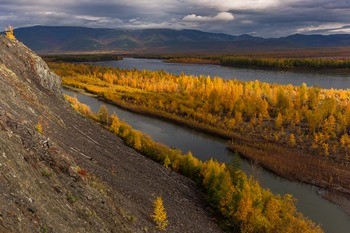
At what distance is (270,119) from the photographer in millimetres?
108875

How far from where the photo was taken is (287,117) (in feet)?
344

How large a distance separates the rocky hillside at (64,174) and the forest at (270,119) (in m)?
33.0

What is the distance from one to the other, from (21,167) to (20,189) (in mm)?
2768

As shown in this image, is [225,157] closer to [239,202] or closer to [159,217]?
[239,202]

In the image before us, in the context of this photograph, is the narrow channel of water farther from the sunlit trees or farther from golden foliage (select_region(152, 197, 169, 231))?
golden foliage (select_region(152, 197, 169, 231))

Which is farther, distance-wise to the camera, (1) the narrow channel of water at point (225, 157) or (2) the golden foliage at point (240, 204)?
(1) the narrow channel of water at point (225, 157)

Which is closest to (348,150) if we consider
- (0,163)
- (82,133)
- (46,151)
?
(82,133)

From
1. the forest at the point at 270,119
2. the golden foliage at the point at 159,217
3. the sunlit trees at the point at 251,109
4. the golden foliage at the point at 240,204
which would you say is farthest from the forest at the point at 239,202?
the sunlit trees at the point at 251,109

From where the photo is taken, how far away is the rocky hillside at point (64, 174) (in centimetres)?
2222

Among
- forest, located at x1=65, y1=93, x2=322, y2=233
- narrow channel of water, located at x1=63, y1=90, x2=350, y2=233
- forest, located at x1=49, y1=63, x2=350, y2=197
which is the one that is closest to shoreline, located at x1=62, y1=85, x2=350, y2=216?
forest, located at x1=49, y1=63, x2=350, y2=197

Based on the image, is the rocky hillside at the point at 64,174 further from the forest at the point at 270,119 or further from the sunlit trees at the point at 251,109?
the sunlit trees at the point at 251,109

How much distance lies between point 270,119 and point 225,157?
33430 millimetres

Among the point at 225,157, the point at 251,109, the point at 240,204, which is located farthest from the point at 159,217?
the point at 251,109

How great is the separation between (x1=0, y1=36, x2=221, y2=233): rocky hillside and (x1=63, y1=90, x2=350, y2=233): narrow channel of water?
69.6 feet
